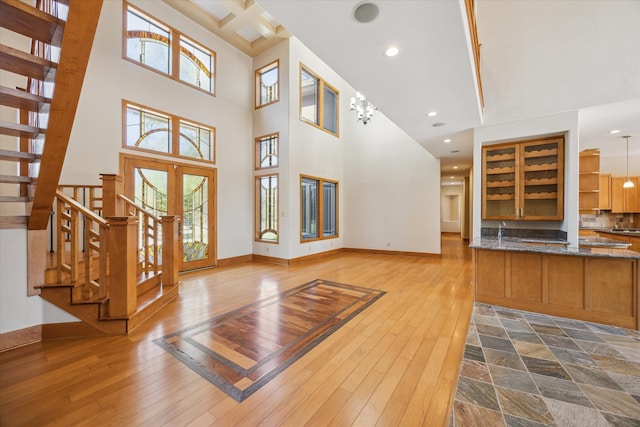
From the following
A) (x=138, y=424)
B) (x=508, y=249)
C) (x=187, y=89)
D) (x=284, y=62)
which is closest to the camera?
(x=138, y=424)

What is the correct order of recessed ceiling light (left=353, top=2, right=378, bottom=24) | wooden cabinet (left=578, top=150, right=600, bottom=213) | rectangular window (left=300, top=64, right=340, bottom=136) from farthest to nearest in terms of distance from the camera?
rectangular window (left=300, top=64, right=340, bottom=136)
wooden cabinet (left=578, top=150, right=600, bottom=213)
recessed ceiling light (left=353, top=2, right=378, bottom=24)

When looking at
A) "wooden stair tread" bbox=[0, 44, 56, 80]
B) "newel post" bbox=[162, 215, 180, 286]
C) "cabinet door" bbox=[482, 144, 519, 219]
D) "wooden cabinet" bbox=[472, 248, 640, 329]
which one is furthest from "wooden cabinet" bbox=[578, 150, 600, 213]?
"wooden stair tread" bbox=[0, 44, 56, 80]

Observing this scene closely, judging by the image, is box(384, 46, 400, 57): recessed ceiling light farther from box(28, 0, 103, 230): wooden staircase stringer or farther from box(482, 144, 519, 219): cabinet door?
box(482, 144, 519, 219): cabinet door

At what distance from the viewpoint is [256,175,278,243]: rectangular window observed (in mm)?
6355

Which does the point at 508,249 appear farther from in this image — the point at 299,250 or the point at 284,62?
the point at 284,62

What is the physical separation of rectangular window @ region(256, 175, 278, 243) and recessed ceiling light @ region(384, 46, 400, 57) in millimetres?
4423

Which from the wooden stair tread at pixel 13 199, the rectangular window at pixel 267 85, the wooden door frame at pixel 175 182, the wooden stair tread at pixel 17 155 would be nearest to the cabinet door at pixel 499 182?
the rectangular window at pixel 267 85

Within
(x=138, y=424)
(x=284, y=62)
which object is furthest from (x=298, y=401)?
(x=284, y=62)

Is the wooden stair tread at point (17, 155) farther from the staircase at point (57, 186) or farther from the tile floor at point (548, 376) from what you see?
the tile floor at point (548, 376)

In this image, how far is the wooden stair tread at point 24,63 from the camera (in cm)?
156

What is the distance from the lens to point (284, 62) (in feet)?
20.3

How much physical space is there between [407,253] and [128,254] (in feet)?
21.3

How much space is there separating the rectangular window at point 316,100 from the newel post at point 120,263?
4912 mm

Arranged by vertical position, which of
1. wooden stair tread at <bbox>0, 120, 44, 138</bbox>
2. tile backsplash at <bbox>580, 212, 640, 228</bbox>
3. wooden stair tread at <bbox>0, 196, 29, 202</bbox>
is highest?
wooden stair tread at <bbox>0, 120, 44, 138</bbox>
